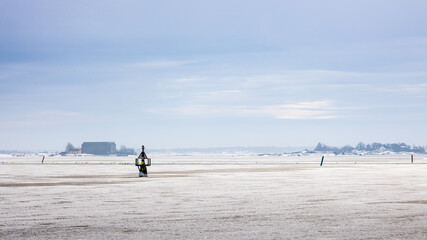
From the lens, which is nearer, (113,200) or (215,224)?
(215,224)

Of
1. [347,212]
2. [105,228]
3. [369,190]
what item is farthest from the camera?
[369,190]

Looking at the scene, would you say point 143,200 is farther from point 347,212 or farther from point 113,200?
point 347,212

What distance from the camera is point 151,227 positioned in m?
13.1

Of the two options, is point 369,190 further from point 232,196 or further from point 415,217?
Result: point 415,217

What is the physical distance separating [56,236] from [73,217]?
3.12 meters

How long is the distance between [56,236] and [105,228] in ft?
4.55

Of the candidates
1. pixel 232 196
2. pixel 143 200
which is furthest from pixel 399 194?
pixel 143 200

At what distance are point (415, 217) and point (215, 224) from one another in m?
5.43

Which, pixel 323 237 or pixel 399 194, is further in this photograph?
pixel 399 194

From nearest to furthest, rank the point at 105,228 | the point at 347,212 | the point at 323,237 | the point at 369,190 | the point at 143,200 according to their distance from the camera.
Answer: the point at 323,237
the point at 105,228
the point at 347,212
the point at 143,200
the point at 369,190

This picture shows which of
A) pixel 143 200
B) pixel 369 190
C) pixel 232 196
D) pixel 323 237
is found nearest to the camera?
pixel 323 237

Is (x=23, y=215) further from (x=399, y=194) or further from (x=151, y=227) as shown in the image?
(x=399, y=194)

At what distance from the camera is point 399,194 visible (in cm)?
2175

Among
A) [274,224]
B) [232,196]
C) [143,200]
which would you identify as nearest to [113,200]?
[143,200]
